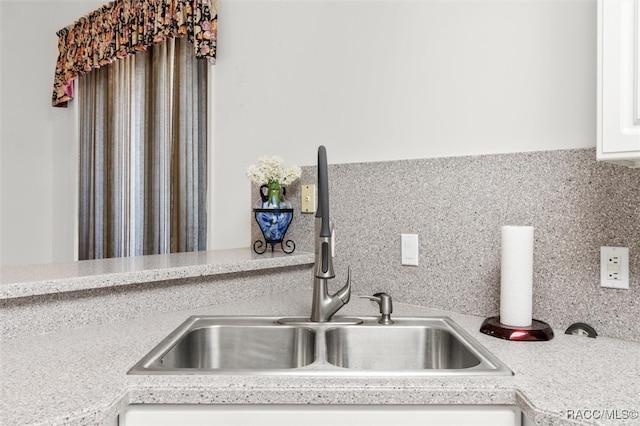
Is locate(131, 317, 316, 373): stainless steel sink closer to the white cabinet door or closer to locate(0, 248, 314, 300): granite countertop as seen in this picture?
locate(0, 248, 314, 300): granite countertop

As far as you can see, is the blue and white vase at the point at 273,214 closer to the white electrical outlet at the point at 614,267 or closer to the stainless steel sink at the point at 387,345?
the stainless steel sink at the point at 387,345

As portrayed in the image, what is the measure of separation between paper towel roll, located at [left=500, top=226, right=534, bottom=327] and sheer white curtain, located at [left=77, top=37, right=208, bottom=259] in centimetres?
171

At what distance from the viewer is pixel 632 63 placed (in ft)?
2.73

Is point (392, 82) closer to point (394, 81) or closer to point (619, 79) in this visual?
point (394, 81)

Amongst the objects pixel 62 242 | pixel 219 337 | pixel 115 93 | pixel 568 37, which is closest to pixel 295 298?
pixel 219 337

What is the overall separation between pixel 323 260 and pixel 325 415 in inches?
18.4

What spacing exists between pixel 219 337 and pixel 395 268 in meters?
0.62

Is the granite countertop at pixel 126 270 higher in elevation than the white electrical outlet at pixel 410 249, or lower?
lower

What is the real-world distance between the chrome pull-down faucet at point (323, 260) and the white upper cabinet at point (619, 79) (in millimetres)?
625

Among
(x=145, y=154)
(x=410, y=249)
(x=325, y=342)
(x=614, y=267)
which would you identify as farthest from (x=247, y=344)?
(x=145, y=154)

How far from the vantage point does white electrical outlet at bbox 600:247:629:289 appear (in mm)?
1108

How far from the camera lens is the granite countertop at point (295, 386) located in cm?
71

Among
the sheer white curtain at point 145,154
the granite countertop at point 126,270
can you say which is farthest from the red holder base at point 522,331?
the sheer white curtain at point 145,154

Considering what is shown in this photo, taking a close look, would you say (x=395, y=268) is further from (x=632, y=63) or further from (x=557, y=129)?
(x=632, y=63)
